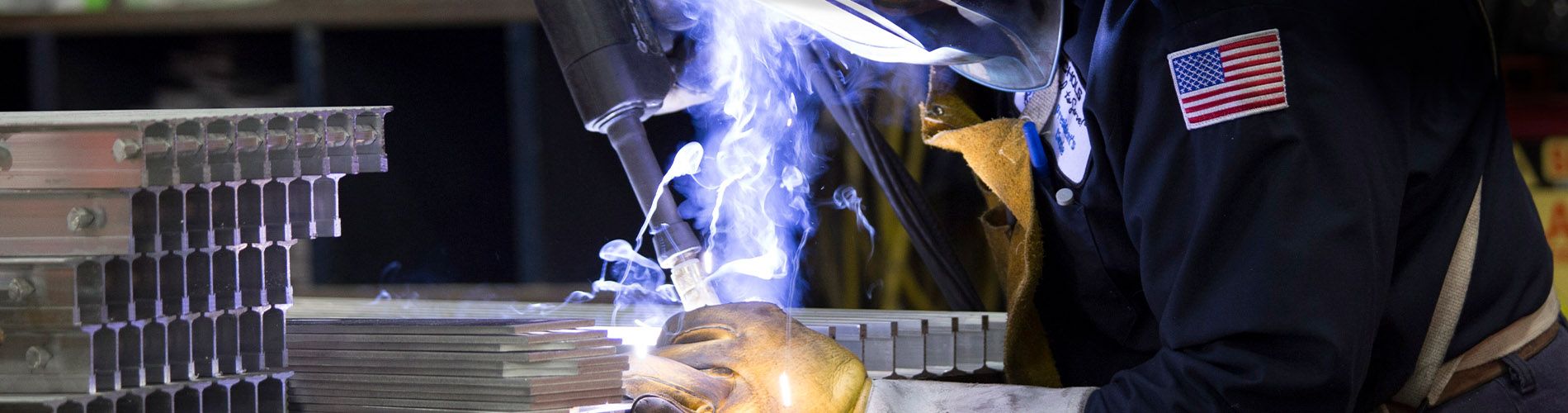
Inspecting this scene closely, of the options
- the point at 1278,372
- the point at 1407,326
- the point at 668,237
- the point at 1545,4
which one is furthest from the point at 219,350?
the point at 1545,4

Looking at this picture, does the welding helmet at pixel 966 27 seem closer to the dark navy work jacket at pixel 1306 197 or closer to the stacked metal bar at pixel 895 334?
the dark navy work jacket at pixel 1306 197

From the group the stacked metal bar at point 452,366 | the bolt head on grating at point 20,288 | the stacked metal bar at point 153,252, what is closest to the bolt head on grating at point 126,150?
the stacked metal bar at point 153,252

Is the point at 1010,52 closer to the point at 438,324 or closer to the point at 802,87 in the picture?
the point at 438,324

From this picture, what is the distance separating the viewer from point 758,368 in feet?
4.70

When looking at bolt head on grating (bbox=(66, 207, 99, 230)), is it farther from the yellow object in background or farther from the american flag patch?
the yellow object in background

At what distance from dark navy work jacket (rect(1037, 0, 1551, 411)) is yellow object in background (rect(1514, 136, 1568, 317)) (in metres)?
2.38

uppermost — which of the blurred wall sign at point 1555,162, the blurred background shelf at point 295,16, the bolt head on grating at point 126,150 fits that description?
the blurred background shelf at point 295,16

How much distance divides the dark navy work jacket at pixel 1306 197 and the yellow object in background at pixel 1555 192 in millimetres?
2378

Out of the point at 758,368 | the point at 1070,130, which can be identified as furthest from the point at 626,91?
the point at 1070,130

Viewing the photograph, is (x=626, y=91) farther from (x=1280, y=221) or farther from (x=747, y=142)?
(x=1280, y=221)

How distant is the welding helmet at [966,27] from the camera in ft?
4.35

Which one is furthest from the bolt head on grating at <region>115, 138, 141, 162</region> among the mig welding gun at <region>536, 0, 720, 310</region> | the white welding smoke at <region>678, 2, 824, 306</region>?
the white welding smoke at <region>678, 2, 824, 306</region>

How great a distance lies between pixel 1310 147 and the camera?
114cm

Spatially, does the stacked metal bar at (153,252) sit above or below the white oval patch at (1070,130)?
below
